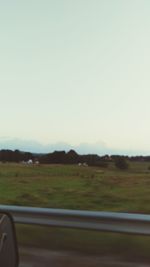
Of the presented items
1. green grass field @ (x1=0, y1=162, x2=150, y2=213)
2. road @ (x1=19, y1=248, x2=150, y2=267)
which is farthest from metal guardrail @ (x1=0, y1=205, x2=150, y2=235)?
green grass field @ (x1=0, y1=162, x2=150, y2=213)

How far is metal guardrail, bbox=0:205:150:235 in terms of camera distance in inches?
256

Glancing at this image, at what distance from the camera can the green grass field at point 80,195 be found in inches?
281

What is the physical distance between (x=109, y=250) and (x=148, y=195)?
2553 mm

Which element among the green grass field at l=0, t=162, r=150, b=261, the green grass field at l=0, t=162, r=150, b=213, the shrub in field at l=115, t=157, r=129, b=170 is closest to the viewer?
the green grass field at l=0, t=162, r=150, b=261

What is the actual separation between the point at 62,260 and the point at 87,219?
54 cm

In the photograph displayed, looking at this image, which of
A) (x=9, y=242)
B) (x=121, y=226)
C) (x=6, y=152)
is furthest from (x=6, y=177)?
(x=9, y=242)

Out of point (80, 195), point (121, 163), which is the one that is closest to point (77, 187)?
point (80, 195)

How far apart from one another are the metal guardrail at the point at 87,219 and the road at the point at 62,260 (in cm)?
34

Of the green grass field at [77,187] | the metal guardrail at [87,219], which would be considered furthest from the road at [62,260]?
the green grass field at [77,187]

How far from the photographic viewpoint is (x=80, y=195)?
33.6 ft

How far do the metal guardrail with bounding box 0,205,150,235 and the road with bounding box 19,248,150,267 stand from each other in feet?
1.12

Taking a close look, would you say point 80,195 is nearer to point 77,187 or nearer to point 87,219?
point 77,187

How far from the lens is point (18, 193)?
10766 mm

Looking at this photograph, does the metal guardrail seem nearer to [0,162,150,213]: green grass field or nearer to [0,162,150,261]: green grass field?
[0,162,150,261]: green grass field
